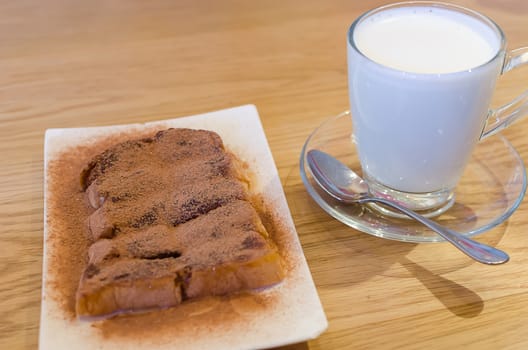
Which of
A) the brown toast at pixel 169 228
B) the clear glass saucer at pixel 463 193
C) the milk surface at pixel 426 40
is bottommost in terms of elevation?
the clear glass saucer at pixel 463 193

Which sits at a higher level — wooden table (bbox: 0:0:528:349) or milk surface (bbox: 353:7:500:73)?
milk surface (bbox: 353:7:500:73)

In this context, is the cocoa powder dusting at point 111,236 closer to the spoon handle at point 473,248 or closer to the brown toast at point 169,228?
the brown toast at point 169,228

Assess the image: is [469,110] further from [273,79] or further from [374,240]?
[273,79]

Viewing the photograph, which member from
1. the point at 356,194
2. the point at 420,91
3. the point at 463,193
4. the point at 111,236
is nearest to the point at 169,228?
the point at 111,236

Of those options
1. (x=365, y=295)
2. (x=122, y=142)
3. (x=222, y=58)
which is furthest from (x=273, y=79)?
(x=365, y=295)

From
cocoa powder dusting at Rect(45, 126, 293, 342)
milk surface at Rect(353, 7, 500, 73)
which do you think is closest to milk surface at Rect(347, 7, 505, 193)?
milk surface at Rect(353, 7, 500, 73)

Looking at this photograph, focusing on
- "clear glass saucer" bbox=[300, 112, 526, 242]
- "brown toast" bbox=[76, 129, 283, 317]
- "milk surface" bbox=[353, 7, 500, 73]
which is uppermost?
"milk surface" bbox=[353, 7, 500, 73]

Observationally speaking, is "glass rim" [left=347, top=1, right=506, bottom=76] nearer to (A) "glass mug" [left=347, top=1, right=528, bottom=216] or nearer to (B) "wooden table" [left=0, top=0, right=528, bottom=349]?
(A) "glass mug" [left=347, top=1, right=528, bottom=216]

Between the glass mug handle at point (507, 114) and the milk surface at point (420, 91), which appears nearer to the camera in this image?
the milk surface at point (420, 91)

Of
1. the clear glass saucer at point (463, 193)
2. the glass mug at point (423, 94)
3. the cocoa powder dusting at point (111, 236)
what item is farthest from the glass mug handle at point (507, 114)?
the cocoa powder dusting at point (111, 236)
